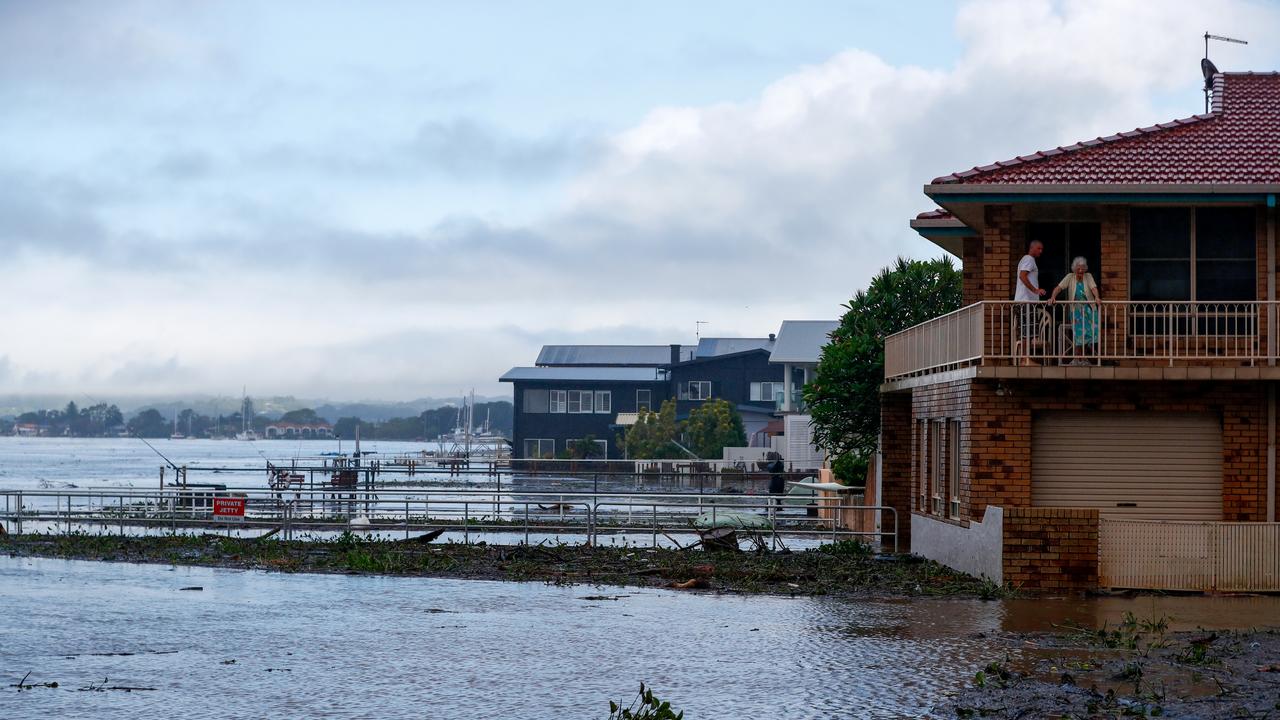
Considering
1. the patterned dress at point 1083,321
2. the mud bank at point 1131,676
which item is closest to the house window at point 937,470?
the patterned dress at point 1083,321

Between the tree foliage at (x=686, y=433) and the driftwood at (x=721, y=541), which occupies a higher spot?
the tree foliage at (x=686, y=433)

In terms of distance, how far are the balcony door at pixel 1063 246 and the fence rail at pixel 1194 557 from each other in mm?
4796

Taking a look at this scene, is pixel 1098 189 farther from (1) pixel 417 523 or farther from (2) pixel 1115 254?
(1) pixel 417 523

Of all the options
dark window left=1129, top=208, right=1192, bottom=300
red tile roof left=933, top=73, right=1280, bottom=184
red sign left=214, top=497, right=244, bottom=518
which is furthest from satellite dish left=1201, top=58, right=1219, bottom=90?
red sign left=214, top=497, right=244, bottom=518

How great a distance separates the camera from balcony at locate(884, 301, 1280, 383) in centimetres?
2292

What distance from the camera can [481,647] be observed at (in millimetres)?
16812

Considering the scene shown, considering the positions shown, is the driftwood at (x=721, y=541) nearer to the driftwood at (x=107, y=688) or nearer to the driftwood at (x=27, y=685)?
the driftwood at (x=107, y=688)

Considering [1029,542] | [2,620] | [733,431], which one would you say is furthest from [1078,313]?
[733,431]

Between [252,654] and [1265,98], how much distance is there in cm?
1970

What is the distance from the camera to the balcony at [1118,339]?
22.9 metres

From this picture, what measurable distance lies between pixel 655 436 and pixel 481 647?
62.7m

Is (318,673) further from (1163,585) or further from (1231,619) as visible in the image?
(1163,585)

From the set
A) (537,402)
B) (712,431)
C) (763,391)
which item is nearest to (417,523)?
(712,431)

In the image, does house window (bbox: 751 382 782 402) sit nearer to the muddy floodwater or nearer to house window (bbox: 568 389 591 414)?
house window (bbox: 568 389 591 414)
